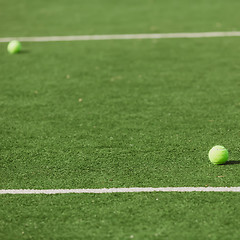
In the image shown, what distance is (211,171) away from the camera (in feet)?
14.3

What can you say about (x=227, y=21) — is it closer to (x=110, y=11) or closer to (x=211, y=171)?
(x=110, y=11)

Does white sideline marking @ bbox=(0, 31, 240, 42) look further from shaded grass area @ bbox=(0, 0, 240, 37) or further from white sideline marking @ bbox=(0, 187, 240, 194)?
white sideline marking @ bbox=(0, 187, 240, 194)

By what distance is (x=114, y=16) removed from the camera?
11.3 m

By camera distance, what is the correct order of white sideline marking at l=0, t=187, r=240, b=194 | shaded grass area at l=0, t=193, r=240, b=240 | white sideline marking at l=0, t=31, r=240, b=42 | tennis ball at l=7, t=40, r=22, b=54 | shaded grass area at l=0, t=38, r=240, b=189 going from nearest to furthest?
shaded grass area at l=0, t=193, r=240, b=240
white sideline marking at l=0, t=187, r=240, b=194
shaded grass area at l=0, t=38, r=240, b=189
tennis ball at l=7, t=40, r=22, b=54
white sideline marking at l=0, t=31, r=240, b=42

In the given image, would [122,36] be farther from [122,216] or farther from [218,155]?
[122,216]

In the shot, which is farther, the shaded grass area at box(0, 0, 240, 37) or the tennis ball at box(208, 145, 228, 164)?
the shaded grass area at box(0, 0, 240, 37)

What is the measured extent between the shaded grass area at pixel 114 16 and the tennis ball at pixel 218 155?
5990mm

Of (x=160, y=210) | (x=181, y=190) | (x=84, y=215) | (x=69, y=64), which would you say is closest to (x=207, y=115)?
(x=181, y=190)

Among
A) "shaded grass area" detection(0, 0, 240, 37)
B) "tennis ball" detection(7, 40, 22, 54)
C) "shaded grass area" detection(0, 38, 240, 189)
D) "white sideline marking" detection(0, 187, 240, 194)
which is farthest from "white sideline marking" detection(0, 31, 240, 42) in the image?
"white sideline marking" detection(0, 187, 240, 194)

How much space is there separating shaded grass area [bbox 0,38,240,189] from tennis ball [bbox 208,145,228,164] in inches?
3.0

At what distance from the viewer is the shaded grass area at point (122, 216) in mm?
3428

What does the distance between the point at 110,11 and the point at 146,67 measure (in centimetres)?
468

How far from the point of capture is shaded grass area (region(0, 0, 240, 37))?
1021 centimetres

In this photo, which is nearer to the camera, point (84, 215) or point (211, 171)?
point (84, 215)
